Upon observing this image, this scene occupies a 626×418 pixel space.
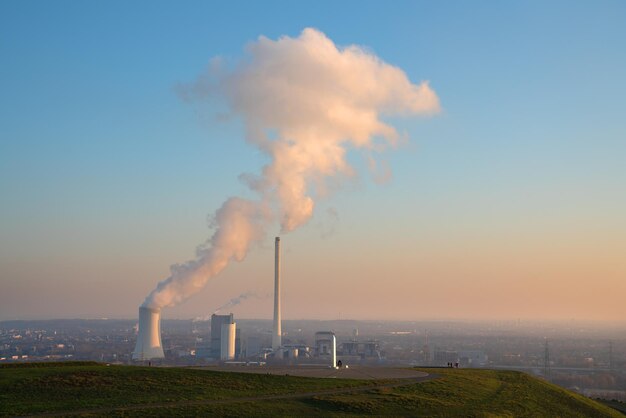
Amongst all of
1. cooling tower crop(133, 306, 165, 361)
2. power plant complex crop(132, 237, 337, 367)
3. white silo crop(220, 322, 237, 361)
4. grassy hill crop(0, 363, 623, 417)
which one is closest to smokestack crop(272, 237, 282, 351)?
power plant complex crop(132, 237, 337, 367)

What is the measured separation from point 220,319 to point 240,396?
139 metres

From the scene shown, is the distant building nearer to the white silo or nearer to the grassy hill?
the white silo

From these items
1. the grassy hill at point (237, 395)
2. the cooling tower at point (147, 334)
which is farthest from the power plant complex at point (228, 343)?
the grassy hill at point (237, 395)

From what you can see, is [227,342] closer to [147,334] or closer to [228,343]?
[228,343]

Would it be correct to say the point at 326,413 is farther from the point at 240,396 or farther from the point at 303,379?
the point at 303,379

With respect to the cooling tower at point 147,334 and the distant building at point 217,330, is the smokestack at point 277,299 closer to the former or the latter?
the distant building at point 217,330

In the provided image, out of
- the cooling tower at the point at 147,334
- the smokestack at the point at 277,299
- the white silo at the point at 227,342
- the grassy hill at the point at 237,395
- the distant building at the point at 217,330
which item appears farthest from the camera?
the distant building at the point at 217,330

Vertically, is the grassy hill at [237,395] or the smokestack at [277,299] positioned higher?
the smokestack at [277,299]

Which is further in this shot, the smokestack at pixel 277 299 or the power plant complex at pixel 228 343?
the smokestack at pixel 277 299

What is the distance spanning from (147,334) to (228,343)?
139 ft

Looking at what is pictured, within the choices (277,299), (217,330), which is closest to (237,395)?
(277,299)

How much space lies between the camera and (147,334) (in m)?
121

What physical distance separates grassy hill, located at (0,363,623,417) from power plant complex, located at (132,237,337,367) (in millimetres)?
70110

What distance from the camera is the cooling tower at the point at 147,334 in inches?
4719
